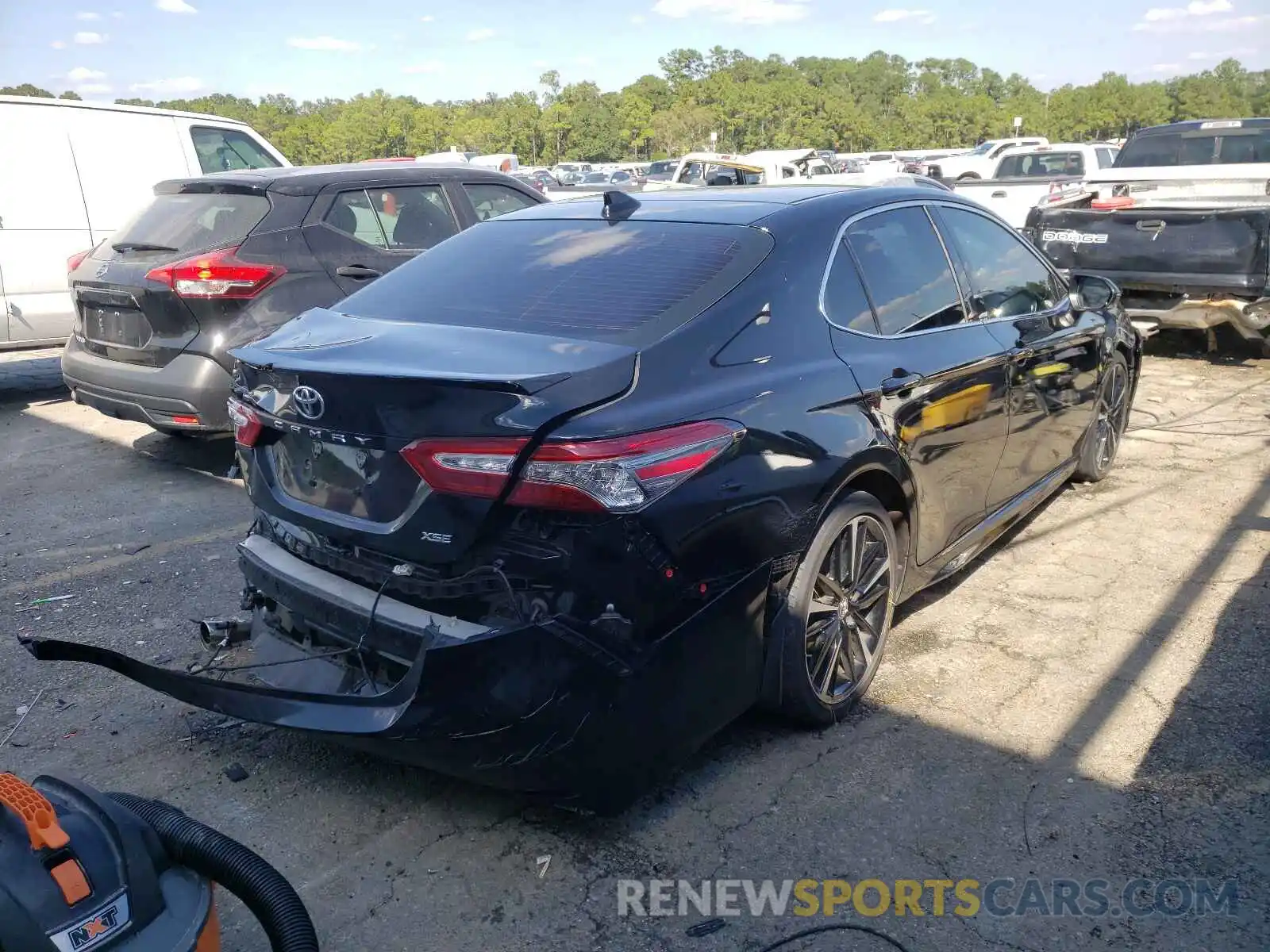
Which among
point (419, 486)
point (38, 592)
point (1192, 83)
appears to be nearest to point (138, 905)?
point (419, 486)

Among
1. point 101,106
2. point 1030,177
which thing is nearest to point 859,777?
point 101,106

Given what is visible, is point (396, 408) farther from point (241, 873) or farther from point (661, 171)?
point (661, 171)

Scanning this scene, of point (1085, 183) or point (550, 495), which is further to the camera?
point (1085, 183)

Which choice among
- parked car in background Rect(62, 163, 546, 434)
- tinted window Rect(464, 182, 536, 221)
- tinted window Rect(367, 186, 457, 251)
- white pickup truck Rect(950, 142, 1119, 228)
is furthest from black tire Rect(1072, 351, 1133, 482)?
white pickup truck Rect(950, 142, 1119, 228)

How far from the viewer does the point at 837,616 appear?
3.46 m

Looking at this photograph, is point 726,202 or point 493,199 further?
point 493,199

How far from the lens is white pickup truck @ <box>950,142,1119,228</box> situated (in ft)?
53.6

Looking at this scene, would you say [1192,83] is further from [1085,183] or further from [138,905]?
[138,905]

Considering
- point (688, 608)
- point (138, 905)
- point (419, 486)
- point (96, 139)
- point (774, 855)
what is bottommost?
point (774, 855)

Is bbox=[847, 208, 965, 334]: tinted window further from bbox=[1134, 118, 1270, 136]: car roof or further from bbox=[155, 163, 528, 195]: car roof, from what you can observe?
bbox=[1134, 118, 1270, 136]: car roof

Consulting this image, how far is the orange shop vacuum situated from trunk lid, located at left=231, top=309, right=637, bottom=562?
0.84 m

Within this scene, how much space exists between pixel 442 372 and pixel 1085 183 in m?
12.7

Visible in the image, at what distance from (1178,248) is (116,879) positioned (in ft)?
29.5

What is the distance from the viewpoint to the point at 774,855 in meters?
2.89
